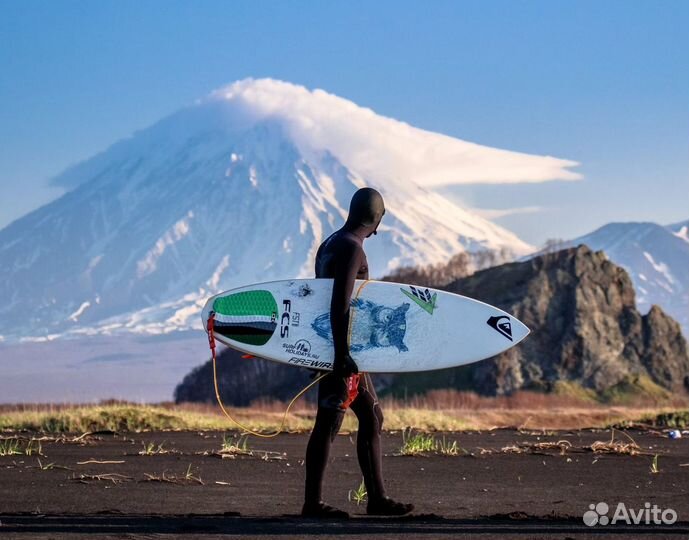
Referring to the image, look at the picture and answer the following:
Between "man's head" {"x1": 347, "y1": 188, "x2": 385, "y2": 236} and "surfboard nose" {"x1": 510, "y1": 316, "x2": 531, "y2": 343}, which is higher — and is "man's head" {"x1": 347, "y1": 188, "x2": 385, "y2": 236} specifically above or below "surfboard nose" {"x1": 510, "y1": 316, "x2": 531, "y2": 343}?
above

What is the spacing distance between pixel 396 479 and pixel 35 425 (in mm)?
8050

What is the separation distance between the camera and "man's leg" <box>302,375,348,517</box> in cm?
791

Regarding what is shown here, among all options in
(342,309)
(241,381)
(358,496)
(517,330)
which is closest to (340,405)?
(342,309)

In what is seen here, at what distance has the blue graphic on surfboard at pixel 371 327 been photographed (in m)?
8.40

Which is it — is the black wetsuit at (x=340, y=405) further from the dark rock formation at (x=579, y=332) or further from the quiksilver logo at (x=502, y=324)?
the dark rock formation at (x=579, y=332)

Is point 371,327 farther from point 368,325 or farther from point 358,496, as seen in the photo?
point 358,496

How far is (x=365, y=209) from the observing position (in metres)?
8.14

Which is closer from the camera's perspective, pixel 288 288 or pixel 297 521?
pixel 297 521

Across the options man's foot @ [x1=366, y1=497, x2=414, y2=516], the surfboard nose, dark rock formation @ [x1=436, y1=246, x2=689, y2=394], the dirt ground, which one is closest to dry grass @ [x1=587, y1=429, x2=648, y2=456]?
the dirt ground

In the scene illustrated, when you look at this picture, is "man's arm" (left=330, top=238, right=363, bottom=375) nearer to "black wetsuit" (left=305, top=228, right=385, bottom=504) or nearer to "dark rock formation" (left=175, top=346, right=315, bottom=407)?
"black wetsuit" (left=305, top=228, right=385, bottom=504)

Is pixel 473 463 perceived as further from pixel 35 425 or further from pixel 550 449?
pixel 35 425

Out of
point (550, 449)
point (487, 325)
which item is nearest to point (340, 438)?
point (550, 449)

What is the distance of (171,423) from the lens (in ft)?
59.4

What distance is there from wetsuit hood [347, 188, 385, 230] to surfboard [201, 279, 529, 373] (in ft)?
1.52
